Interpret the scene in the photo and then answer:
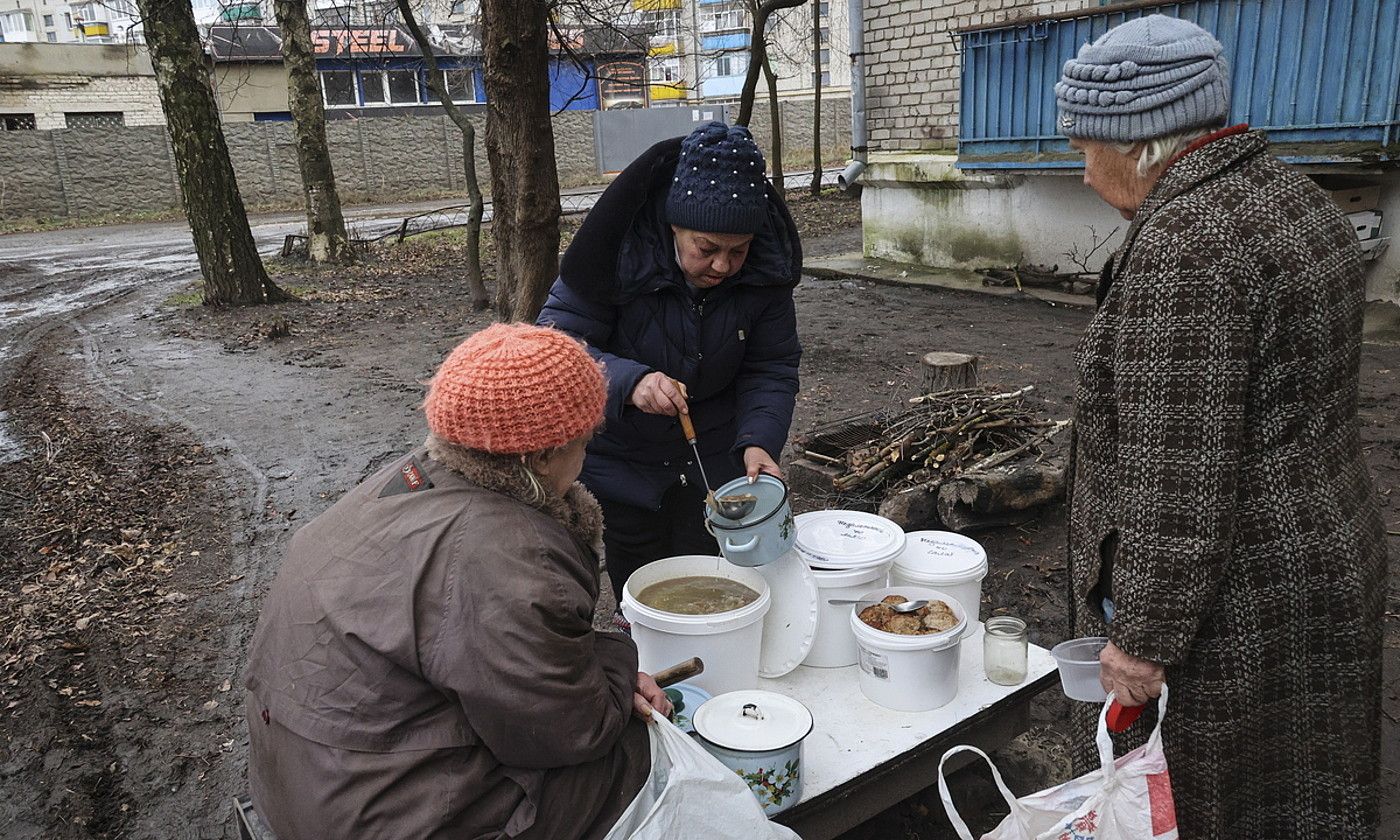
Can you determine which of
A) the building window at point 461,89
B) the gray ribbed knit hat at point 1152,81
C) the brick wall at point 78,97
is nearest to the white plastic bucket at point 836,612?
the gray ribbed knit hat at point 1152,81

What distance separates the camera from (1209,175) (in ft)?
5.32

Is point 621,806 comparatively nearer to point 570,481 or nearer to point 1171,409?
point 570,481

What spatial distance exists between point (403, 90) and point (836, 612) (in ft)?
128

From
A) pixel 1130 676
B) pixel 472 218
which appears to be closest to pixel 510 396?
pixel 1130 676

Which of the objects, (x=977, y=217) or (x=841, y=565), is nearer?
(x=841, y=565)

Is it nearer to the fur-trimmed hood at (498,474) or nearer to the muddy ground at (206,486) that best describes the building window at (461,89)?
the muddy ground at (206,486)

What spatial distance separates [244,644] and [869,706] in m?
2.76

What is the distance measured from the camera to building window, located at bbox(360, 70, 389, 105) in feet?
119

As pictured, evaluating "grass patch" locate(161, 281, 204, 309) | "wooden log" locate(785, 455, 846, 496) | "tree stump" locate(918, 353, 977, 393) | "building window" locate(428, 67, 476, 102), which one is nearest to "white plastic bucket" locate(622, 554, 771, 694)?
"wooden log" locate(785, 455, 846, 496)

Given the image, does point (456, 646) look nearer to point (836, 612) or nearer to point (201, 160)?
point (836, 612)

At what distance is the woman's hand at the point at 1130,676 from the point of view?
1.71 metres

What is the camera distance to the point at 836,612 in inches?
96.0

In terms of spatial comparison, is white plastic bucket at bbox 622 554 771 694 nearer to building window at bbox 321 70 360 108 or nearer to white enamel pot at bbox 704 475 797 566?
white enamel pot at bbox 704 475 797 566

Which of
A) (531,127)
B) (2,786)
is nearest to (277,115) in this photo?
(531,127)
